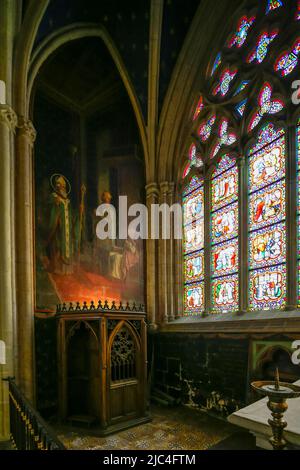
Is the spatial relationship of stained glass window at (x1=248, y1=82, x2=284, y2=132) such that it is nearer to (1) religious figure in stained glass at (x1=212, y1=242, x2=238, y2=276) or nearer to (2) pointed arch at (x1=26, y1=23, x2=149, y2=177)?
(1) religious figure in stained glass at (x1=212, y1=242, x2=238, y2=276)

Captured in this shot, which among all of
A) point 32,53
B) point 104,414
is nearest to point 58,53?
point 32,53

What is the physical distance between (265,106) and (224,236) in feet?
8.75

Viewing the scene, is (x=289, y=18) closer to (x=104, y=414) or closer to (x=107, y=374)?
(x=107, y=374)

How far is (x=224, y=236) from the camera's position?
6.84 m

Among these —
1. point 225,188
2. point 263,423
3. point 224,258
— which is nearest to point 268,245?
point 224,258

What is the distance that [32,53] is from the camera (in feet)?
22.3

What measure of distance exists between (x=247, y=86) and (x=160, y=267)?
179 inches

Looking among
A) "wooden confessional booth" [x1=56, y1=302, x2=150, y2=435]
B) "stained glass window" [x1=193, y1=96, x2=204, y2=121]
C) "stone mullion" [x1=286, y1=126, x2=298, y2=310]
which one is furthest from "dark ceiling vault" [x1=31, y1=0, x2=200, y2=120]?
"wooden confessional booth" [x1=56, y1=302, x2=150, y2=435]

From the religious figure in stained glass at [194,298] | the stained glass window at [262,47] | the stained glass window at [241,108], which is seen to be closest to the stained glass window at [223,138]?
the stained glass window at [241,108]

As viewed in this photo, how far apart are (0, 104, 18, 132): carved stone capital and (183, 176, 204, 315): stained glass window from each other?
418 cm

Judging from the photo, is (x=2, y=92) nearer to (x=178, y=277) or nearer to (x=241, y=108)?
(x=241, y=108)

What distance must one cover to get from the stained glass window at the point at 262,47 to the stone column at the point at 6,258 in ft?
16.0

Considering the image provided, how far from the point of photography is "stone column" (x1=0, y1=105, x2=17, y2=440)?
5180 mm

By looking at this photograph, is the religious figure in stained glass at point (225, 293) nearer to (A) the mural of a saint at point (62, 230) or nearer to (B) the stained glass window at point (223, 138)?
(B) the stained glass window at point (223, 138)
